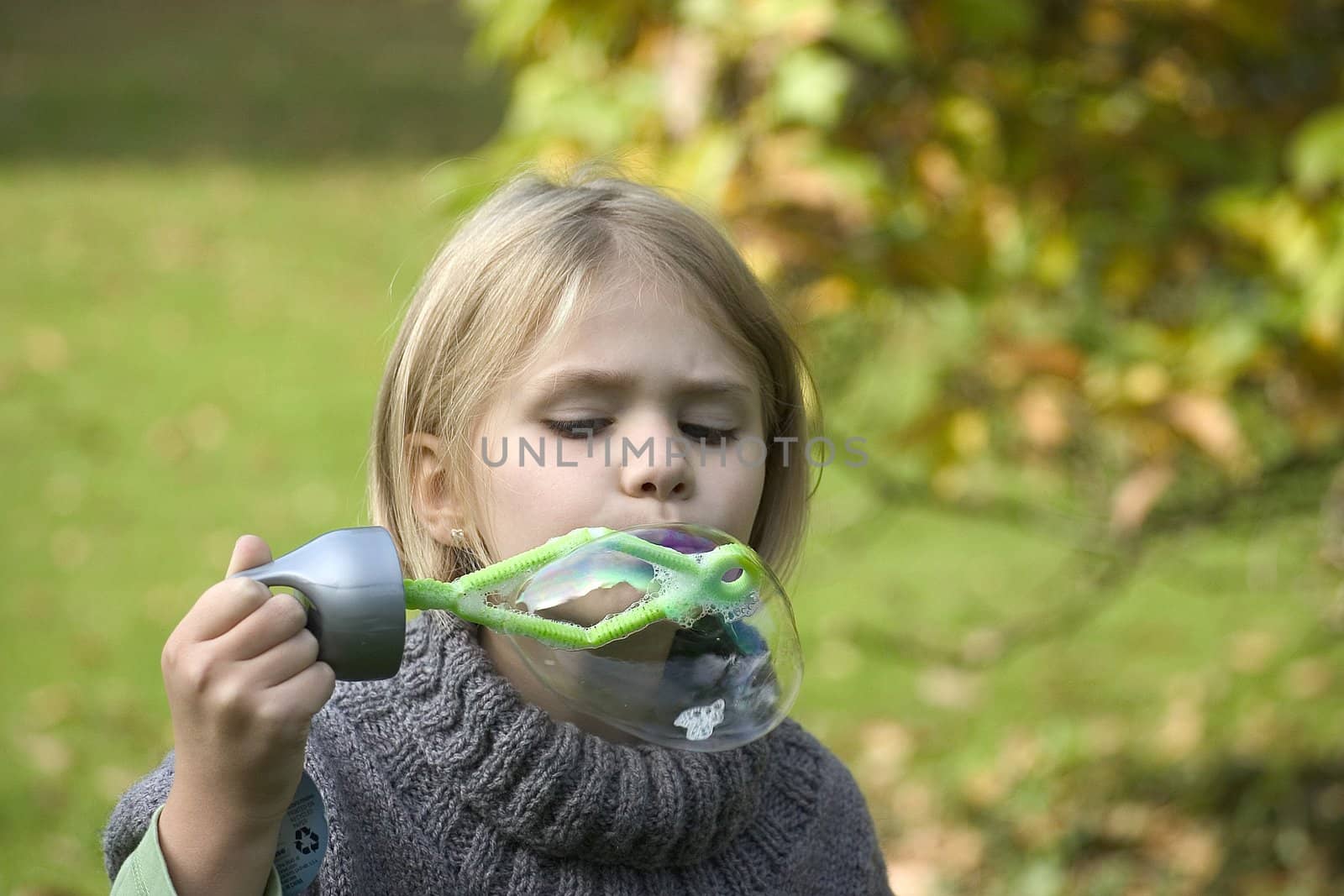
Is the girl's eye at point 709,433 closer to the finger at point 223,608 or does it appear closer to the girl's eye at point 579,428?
the girl's eye at point 579,428

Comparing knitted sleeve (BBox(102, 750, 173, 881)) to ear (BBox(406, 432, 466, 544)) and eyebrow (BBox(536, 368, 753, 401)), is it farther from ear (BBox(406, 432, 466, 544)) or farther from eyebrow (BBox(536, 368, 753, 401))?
eyebrow (BBox(536, 368, 753, 401))

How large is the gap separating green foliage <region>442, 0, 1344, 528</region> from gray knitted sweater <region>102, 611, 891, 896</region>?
35.4 inches

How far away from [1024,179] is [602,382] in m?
1.56

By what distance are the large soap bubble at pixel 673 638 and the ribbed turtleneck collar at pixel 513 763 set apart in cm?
6

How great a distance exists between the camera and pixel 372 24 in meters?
14.9

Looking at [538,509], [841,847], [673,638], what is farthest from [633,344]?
[841,847]

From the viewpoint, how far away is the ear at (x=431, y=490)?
1.59 m

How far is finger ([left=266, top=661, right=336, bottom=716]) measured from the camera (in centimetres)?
118

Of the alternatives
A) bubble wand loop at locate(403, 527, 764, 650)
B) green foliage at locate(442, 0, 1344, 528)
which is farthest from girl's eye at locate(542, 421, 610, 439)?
green foliage at locate(442, 0, 1344, 528)

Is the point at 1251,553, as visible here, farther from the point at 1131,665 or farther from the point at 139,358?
the point at 139,358

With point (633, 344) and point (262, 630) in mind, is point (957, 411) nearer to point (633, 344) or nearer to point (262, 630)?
point (633, 344)

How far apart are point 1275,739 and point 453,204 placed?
3265mm

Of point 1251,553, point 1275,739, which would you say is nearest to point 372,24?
point 1251,553

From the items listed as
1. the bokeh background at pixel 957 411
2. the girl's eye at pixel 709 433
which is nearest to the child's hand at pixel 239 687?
the girl's eye at pixel 709 433
